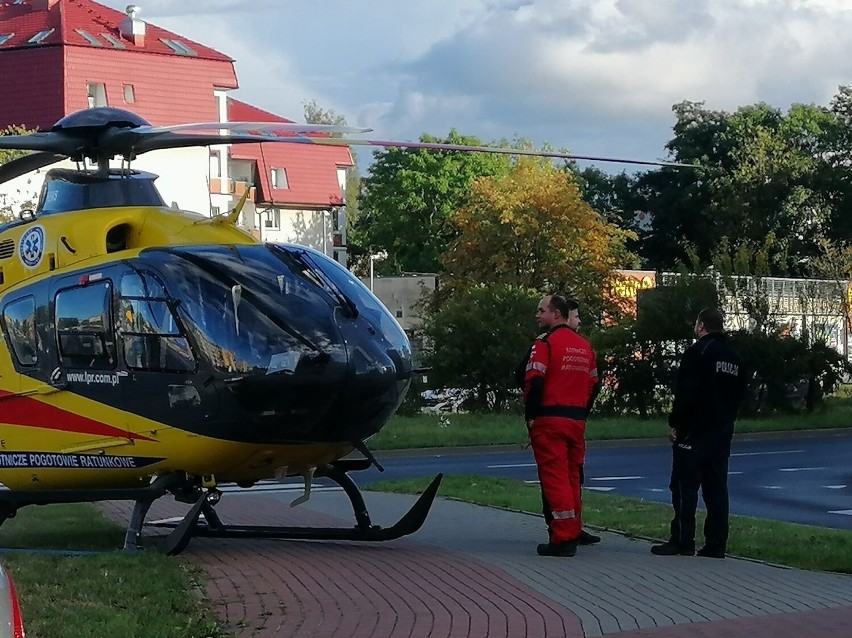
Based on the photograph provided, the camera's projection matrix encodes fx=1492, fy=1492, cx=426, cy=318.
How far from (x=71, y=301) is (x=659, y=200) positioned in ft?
235

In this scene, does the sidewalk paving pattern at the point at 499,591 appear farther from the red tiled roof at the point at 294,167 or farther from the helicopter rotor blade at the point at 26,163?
the red tiled roof at the point at 294,167

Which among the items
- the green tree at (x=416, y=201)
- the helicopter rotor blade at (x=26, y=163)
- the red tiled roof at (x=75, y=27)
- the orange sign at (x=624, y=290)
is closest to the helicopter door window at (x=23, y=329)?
the helicopter rotor blade at (x=26, y=163)

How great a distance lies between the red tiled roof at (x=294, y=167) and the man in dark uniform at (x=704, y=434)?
5370 cm

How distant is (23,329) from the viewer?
466 inches

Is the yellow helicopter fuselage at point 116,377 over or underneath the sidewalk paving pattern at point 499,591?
over

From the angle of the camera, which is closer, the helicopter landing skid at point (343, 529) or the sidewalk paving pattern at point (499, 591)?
the sidewalk paving pattern at point (499, 591)

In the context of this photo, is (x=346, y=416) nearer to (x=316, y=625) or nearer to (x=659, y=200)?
(x=316, y=625)

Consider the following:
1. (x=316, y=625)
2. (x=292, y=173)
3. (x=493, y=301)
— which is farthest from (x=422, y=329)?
(x=292, y=173)

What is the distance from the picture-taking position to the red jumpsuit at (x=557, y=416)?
11.0 metres

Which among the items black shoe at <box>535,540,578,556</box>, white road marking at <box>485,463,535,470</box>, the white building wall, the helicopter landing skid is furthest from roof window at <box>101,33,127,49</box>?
black shoe at <box>535,540,578,556</box>

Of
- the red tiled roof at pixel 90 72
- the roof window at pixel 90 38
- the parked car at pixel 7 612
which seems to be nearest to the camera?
the parked car at pixel 7 612

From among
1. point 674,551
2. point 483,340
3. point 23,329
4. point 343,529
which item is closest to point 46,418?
point 23,329

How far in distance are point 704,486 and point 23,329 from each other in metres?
5.45

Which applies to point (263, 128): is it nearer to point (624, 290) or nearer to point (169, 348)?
point (169, 348)
